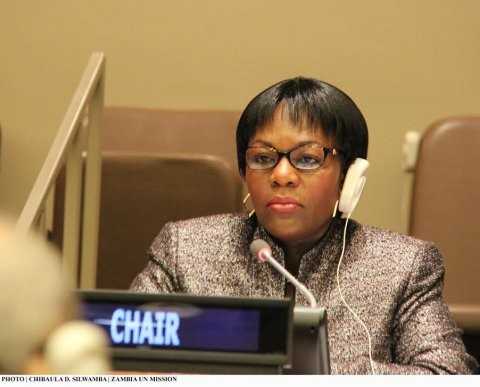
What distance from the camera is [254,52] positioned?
2566 millimetres

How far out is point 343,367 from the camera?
3.88 feet

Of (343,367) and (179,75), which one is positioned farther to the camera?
(179,75)

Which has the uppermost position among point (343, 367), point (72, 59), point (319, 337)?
point (72, 59)

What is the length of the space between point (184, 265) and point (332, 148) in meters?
0.28

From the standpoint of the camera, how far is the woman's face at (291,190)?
4.22 ft

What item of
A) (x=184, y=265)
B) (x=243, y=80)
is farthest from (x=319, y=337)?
(x=243, y=80)

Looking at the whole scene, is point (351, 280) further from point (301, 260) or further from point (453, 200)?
point (453, 200)

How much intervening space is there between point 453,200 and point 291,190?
35.0 inches

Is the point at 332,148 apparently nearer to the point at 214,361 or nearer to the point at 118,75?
the point at 214,361

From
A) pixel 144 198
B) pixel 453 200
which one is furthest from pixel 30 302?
pixel 453 200

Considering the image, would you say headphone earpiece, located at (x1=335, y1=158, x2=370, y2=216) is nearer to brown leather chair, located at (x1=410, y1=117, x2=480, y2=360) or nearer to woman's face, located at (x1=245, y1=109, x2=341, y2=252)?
woman's face, located at (x1=245, y1=109, x2=341, y2=252)

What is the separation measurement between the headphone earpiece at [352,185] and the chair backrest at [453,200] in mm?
771

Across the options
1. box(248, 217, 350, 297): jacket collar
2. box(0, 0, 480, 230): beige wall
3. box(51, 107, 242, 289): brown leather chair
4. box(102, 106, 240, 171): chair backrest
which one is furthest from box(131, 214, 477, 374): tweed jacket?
box(0, 0, 480, 230): beige wall

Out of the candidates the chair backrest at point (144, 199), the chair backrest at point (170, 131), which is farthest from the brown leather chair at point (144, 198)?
the chair backrest at point (170, 131)
